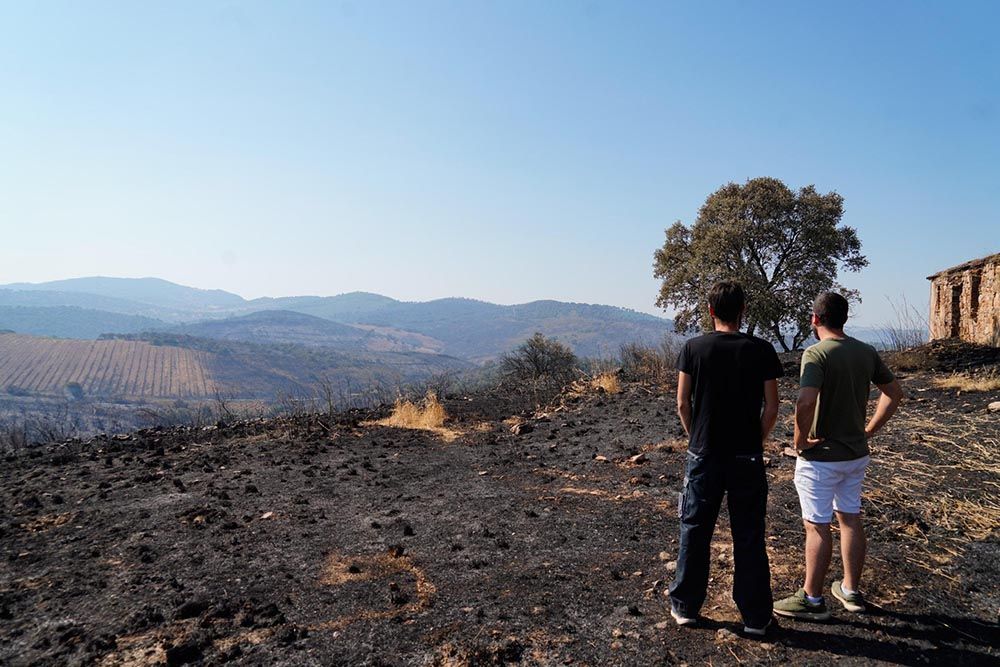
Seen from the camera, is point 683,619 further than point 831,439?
Yes

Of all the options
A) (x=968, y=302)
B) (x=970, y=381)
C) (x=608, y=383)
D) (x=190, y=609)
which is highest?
(x=968, y=302)

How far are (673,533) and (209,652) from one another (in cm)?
Result: 364

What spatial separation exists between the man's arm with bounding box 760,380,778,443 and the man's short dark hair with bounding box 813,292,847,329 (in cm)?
52

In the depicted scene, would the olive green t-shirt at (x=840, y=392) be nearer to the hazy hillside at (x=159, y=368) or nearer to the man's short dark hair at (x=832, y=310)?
the man's short dark hair at (x=832, y=310)

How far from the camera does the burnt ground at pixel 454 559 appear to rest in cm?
315

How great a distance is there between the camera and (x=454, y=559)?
456 centimetres

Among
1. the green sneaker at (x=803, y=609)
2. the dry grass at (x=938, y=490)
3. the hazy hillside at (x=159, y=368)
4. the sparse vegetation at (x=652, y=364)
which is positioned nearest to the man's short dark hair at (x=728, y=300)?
the green sneaker at (x=803, y=609)

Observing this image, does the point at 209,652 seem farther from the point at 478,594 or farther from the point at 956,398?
the point at 956,398

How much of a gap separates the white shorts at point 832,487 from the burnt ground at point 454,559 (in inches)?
25.4

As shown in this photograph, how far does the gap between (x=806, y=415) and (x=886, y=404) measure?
0.63 meters

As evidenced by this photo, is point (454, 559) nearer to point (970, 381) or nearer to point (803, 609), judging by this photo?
point (803, 609)

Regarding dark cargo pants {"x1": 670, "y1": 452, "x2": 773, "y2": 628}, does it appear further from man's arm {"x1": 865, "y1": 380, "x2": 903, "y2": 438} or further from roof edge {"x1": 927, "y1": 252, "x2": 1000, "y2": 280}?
roof edge {"x1": 927, "y1": 252, "x2": 1000, "y2": 280}

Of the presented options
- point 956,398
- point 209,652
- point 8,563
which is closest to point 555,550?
point 209,652

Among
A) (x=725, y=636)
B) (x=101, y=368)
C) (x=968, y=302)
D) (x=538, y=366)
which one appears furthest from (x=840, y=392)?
(x=101, y=368)
